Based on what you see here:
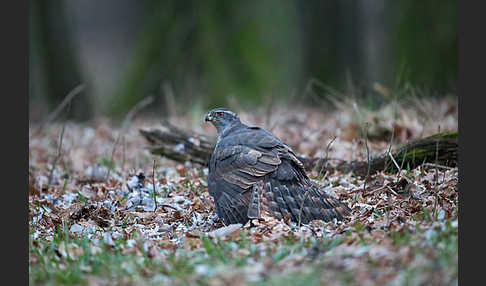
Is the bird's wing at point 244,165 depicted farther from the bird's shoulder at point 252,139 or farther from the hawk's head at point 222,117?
Answer: the hawk's head at point 222,117

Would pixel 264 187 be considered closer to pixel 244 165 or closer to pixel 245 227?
pixel 244 165

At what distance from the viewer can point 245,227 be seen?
15.5 ft

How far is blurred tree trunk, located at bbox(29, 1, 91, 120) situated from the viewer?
42.6 ft

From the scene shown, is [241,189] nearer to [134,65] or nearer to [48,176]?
[48,176]

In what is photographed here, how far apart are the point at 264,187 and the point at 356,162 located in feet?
6.80

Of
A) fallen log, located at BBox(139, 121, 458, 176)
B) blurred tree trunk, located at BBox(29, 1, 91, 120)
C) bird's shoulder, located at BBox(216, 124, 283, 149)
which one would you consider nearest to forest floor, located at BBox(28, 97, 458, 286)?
fallen log, located at BBox(139, 121, 458, 176)

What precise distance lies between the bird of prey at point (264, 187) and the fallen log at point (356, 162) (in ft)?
2.87

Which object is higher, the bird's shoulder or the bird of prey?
the bird's shoulder

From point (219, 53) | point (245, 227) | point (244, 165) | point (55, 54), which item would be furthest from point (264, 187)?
point (219, 53)

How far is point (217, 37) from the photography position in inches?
594

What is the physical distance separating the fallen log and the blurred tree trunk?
249 inches

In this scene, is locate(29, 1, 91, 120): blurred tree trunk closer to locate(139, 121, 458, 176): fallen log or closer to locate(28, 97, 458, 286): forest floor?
locate(28, 97, 458, 286): forest floor

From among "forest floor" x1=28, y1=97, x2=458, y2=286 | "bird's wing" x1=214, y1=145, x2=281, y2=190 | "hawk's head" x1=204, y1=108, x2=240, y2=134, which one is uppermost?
"hawk's head" x1=204, y1=108, x2=240, y2=134

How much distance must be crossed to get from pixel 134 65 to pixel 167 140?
700 cm
